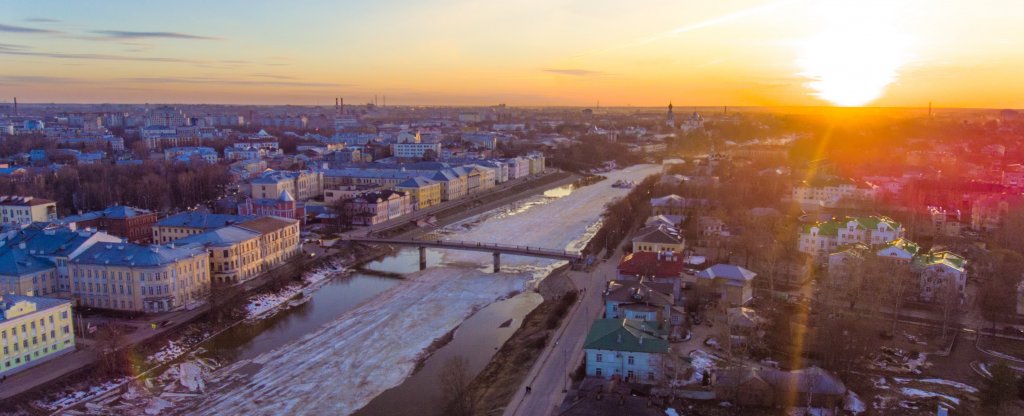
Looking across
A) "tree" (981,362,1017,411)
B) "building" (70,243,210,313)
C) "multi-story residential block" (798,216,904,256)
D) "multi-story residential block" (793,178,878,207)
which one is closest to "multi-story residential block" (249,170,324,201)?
"building" (70,243,210,313)

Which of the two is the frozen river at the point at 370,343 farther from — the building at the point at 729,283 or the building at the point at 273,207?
the building at the point at 273,207

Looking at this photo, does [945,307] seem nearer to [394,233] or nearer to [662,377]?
[662,377]

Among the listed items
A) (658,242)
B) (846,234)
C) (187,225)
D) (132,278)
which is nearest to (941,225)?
(846,234)

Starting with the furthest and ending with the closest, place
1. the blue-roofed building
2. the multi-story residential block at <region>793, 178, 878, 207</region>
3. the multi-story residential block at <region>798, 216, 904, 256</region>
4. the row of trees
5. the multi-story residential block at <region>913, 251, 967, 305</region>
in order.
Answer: the row of trees → the multi-story residential block at <region>793, 178, 878, 207</region> → the multi-story residential block at <region>798, 216, 904, 256</region> → the multi-story residential block at <region>913, 251, 967, 305</region> → the blue-roofed building

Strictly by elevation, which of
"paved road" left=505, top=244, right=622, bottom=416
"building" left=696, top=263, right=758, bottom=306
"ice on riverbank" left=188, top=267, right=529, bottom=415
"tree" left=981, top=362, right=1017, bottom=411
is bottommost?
"ice on riverbank" left=188, top=267, right=529, bottom=415

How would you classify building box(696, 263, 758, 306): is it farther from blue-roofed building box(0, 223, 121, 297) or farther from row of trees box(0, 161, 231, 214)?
row of trees box(0, 161, 231, 214)

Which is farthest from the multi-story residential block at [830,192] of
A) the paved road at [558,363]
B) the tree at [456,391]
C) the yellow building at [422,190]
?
the tree at [456,391]

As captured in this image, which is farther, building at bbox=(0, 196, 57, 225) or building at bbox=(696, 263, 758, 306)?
building at bbox=(0, 196, 57, 225)
